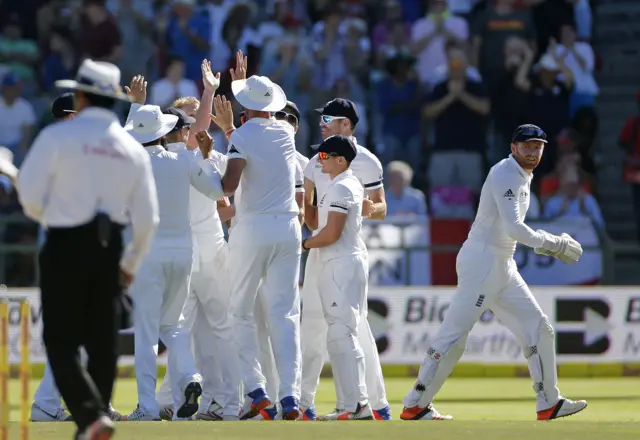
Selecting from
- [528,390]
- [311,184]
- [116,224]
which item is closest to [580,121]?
[528,390]

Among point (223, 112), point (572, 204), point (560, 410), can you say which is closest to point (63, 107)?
point (223, 112)

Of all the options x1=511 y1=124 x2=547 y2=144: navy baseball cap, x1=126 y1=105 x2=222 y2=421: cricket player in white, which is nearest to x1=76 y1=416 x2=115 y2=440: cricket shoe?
x1=126 y1=105 x2=222 y2=421: cricket player in white

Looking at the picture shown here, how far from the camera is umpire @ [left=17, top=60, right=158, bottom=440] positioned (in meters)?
8.55

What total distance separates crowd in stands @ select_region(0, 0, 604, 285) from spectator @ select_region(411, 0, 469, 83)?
2 centimetres

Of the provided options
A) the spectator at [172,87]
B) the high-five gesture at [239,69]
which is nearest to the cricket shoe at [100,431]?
the high-five gesture at [239,69]

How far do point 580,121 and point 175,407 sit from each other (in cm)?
1151

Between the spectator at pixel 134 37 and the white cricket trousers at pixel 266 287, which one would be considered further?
the spectator at pixel 134 37

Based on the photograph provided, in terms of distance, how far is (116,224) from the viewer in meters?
8.71

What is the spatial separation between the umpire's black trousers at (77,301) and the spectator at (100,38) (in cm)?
1391

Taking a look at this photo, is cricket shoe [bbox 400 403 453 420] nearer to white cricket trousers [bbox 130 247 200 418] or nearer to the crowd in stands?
white cricket trousers [bbox 130 247 200 418]

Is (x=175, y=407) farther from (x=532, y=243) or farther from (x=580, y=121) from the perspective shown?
(x=580, y=121)

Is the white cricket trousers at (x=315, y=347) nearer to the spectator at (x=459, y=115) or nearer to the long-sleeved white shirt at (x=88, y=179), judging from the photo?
the long-sleeved white shirt at (x=88, y=179)

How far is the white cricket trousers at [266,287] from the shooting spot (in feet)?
38.8

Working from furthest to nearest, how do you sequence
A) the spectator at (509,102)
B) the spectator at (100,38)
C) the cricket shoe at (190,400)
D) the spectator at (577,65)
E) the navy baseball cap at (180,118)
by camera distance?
the spectator at (577,65)
the spectator at (100,38)
the spectator at (509,102)
the navy baseball cap at (180,118)
the cricket shoe at (190,400)
